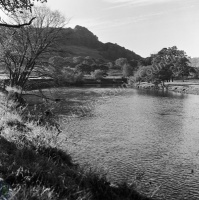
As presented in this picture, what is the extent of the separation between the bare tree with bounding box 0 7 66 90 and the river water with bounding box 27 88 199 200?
375 inches

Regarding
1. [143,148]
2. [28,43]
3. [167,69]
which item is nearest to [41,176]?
[143,148]

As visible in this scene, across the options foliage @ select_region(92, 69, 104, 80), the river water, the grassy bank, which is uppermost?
foliage @ select_region(92, 69, 104, 80)

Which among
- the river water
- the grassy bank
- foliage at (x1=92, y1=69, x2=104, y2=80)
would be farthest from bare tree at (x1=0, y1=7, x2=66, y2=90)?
foliage at (x1=92, y1=69, x2=104, y2=80)

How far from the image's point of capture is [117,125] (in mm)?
37906

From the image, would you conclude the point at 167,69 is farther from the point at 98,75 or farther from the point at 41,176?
the point at 41,176

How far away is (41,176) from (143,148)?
57.3 ft

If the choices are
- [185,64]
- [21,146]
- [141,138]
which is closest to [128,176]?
[21,146]

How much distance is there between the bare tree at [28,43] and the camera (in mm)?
37000

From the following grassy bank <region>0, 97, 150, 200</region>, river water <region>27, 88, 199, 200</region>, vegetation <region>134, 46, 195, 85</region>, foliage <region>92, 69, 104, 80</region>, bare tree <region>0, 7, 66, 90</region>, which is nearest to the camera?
grassy bank <region>0, 97, 150, 200</region>

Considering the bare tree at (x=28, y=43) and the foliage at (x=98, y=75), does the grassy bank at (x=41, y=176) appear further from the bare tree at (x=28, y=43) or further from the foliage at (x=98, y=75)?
the foliage at (x=98, y=75)

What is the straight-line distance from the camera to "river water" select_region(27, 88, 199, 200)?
18.7 metres

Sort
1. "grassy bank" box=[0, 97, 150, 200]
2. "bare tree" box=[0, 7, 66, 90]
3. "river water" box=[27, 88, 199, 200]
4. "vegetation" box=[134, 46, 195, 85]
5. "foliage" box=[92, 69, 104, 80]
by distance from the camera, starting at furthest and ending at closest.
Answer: "foliage" box=[92, 69, 104, 80], "vegetation" box=[134, 46, 195, 85], "bare tree" box=[0, 7, 66, 90], "river water" box=[27, 88, 199, 200], "grassy bank" box=[0, 97, 150, 200]

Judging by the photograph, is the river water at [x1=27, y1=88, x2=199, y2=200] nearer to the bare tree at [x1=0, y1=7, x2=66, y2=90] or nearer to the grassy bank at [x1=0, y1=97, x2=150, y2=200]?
the grassy bank at [x1=0, y1=97, x2=150, y2=200]

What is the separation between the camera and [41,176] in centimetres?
1080
